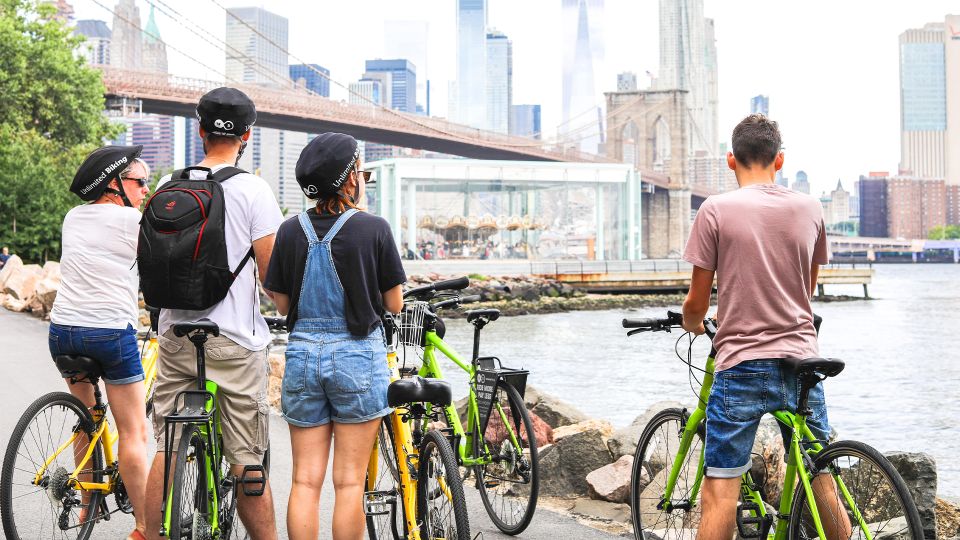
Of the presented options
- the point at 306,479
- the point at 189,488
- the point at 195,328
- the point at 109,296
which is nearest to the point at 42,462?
the point at 109,296

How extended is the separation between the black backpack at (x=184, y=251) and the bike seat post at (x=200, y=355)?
87 mm

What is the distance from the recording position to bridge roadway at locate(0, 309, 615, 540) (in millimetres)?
5102

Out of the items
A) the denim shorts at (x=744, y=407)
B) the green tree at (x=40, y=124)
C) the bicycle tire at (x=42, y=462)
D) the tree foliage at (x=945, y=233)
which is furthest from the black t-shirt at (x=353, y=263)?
the tree foliage at (x=945, y=233)

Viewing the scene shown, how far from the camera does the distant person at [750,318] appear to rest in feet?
11.1

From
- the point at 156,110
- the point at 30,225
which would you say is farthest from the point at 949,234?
the point at 30,225

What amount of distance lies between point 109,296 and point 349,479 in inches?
57.1

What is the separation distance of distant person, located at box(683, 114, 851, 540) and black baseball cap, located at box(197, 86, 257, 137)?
1.52 metres

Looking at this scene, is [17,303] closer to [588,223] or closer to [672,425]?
[672,425]

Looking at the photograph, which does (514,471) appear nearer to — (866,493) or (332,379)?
(332,379)

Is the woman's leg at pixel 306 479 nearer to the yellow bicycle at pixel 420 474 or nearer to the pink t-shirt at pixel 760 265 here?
the yellow bicycle at pixel 420 474

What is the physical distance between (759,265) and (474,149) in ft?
190

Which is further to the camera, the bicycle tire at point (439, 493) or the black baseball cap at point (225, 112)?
the black baseball cap at point (225, 112)

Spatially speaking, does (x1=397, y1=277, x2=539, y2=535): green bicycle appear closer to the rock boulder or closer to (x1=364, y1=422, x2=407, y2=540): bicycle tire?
(x1=364, y1=422, x2=407, y2=540): bicycle tire

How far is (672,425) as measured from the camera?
4195 mm
